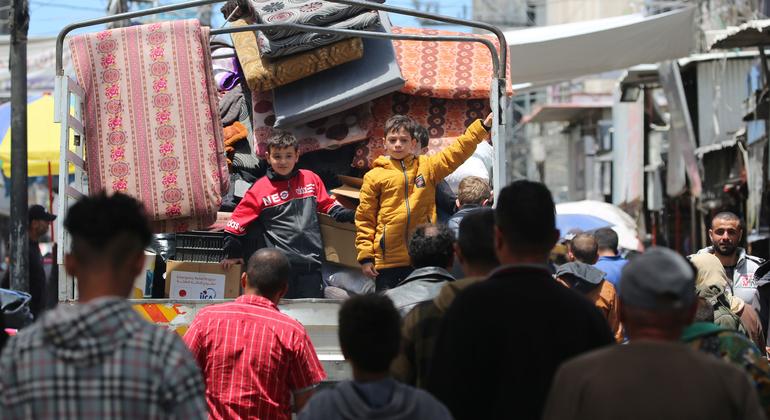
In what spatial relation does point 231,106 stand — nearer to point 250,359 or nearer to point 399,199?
point 399,199

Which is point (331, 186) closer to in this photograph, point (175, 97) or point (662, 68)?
point (175, 97)

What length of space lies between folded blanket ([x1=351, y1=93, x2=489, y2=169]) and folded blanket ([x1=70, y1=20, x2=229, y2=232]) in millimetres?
1540

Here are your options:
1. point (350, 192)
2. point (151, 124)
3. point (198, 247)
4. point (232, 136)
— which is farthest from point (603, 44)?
point (151, 124)

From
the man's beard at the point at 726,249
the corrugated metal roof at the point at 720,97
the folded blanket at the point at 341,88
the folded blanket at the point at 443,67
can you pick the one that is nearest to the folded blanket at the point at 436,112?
the folded blanket at the point at 443,67

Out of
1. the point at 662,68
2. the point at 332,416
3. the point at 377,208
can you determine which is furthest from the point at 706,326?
the point at 662,68

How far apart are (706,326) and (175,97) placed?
4.03m

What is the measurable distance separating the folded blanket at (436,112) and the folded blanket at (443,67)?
0.10 meters

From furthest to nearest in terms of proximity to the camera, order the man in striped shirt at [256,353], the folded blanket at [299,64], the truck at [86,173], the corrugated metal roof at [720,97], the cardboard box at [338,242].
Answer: the corrugated metal roof at [720,97]
the folded blanket at [299,64]
the cardboard box at [338,242]
the truck at [86,173]
the man in striped shirt at [256,353]

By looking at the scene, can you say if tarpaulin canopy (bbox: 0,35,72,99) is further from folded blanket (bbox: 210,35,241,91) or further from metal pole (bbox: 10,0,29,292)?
folded blanket (bbox: 210,35,241,91)

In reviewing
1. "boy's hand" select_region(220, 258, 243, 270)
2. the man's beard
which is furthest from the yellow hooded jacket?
the man's beard

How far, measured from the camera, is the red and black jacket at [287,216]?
7.65 meters

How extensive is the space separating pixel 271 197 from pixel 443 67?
67.1 inches

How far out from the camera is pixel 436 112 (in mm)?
8664

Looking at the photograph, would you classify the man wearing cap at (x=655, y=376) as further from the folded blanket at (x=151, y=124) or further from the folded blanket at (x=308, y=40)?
the folded blanket at (x=308, y=40)
